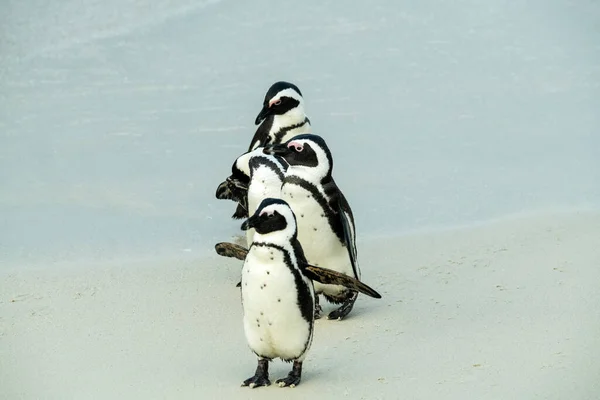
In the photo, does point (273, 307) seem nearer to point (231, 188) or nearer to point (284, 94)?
point (231, 188)

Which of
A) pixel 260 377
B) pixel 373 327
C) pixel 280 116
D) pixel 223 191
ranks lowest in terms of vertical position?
pixel 373 327

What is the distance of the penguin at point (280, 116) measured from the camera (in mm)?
6565

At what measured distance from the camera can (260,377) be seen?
14.6 ft

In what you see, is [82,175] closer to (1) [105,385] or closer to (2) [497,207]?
(2) [497,207]

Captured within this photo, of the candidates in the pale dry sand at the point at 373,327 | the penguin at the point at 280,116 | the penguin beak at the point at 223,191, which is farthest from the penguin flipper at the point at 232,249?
the penguin at the point at 280,116

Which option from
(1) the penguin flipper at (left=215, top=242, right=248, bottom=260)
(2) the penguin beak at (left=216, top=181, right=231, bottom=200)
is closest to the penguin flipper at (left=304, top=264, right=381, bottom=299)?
(1) the penguin flipper at (left=215, top=242, right=248, bottom=260)

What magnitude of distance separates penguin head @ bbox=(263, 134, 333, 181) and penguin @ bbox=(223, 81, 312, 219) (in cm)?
128

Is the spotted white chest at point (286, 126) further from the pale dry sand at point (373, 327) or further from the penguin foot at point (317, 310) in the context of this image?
the penguin foot at point (317, 310)

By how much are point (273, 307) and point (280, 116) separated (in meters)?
2.42

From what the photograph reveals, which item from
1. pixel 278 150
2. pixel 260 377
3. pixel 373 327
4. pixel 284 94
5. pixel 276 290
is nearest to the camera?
pixel 276 290

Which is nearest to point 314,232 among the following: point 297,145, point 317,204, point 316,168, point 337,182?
point 317,204

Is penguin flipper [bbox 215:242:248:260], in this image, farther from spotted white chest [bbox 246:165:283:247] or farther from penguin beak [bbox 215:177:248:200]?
penguin beak [bbox 215:177:248:200]

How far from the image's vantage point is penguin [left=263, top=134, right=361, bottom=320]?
17.1ft

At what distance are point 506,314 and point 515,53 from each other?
5.95 m
